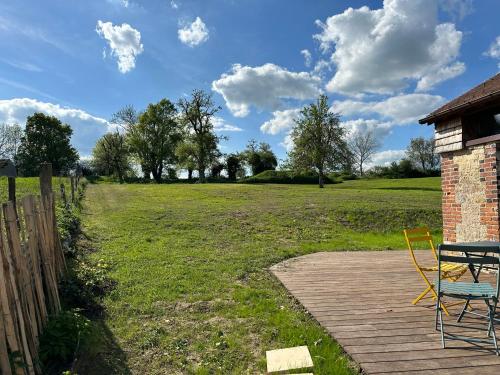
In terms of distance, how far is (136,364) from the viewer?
3855 millimetres

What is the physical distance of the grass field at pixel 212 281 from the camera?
3965mm

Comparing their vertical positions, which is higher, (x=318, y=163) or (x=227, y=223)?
(x=318, y=163)

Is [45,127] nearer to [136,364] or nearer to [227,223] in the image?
[227,223]

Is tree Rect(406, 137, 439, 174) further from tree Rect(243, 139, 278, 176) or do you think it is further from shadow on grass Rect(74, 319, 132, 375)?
shadow on grass Rect(74, 319, 132, 375)

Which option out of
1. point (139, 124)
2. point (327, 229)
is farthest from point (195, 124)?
point (327, 229)

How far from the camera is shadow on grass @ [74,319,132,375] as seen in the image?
3711 mm

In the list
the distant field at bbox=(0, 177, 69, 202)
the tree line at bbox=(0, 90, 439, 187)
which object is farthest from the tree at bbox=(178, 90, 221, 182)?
the distant field at bbox=(0, 177, 69, 202)

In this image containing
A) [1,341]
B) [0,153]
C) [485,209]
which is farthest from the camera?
[0,153]

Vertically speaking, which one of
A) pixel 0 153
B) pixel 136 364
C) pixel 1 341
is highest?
pixel 0 153

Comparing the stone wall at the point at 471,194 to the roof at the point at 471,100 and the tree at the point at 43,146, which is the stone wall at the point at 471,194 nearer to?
the roof at the point at 471,100

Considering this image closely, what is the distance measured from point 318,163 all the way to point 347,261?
25522mm

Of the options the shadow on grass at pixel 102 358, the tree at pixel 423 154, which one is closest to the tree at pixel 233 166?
the tree at pixel 423 154

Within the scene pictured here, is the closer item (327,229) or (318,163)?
(327,229)

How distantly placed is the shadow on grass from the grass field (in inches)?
0.4
